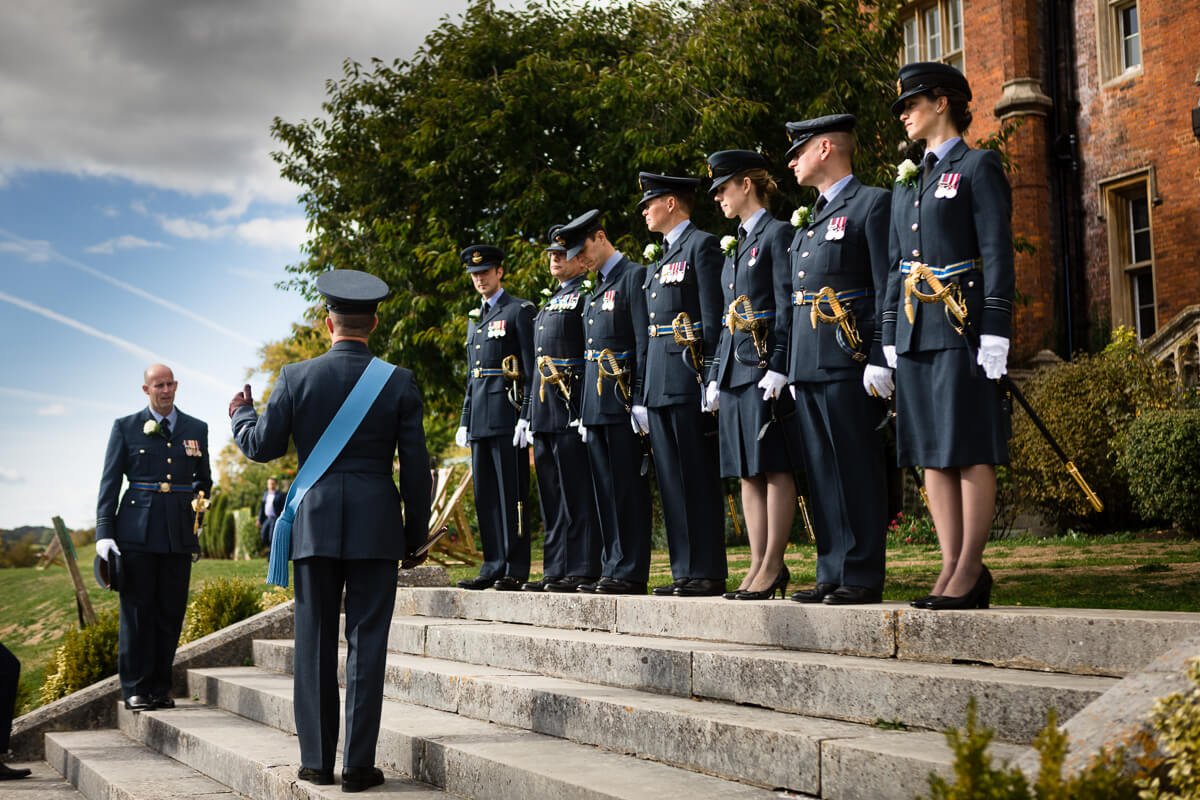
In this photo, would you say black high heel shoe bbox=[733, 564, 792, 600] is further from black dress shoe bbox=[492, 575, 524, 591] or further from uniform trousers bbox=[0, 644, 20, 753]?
uniform trousers bbox=[0, 644, 20, 753]

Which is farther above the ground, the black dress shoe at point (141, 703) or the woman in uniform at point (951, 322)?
the woman in uniform at point (951, 322)

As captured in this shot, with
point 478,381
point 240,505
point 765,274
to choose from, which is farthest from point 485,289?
point 240,505

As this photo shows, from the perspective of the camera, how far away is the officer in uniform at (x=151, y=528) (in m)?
8.42

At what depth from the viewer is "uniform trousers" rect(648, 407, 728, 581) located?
7156 mm

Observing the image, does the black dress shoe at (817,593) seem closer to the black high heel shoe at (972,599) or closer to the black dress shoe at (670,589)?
the black high heel shoe at (972,599)

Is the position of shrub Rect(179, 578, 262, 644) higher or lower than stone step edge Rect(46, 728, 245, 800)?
higher

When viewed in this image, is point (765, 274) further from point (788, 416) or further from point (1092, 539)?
point (1092, 539)

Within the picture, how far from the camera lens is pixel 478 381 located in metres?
9.15

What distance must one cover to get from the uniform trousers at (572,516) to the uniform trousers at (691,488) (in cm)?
114

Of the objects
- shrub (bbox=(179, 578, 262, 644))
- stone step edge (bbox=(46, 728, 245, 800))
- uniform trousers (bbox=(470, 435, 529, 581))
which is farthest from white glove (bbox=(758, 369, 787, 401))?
shrub (bbox=(179, 578, 262, 644))

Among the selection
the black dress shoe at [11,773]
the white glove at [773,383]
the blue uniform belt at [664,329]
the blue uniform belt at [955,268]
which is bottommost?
the black dress shoe at [11,773]

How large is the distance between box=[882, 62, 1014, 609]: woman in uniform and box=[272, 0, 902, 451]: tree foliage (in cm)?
910

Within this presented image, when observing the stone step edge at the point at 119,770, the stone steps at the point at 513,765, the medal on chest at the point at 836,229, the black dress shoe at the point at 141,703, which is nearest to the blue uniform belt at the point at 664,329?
the medal on chest at the point at 836,229

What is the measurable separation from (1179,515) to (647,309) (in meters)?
7.62
